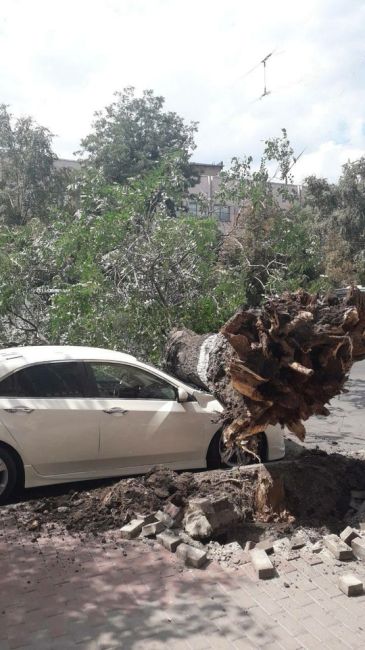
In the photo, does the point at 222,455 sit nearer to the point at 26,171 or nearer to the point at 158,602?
the point at 158,602

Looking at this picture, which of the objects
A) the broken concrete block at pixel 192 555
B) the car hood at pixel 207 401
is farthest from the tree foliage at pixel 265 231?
the broken concrete block at pixel 192 555

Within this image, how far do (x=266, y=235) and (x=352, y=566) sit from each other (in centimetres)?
849

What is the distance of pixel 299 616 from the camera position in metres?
3.19

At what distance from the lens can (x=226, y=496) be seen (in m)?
4.59

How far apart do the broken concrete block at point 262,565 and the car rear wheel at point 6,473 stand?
93.0 inches

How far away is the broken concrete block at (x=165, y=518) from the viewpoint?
4.36m

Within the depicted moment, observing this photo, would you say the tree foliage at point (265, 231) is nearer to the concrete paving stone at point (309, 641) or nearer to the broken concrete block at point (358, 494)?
the broken concrete block at point (358, 494)

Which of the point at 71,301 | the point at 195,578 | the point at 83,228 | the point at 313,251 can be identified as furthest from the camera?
the point at 313,251

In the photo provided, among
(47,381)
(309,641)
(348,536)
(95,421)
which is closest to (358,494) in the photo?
(348,536)

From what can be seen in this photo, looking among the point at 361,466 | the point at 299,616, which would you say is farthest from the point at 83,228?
the point at 299,616

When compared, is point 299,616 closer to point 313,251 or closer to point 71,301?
point 71,301

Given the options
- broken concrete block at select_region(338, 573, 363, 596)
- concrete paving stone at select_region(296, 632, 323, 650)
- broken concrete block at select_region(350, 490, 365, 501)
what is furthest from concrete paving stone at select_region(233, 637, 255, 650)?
broken concrete block at select_region(350, 490, 365, 501)

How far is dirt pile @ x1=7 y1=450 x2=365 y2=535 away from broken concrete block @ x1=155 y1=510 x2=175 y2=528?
20cm

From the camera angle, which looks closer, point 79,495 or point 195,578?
point 195,578
